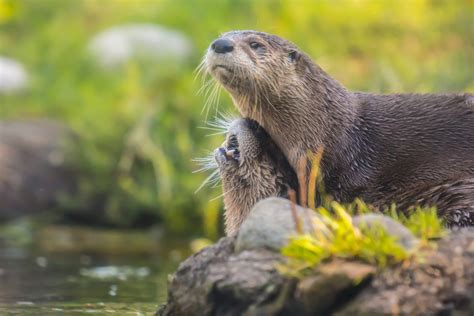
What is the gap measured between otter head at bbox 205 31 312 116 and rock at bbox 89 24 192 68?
7016mm

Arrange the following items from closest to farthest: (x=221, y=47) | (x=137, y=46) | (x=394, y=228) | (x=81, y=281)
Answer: (x=394, y=228)
(x=221, y=47)
(x=81, y=281)
(x=137, y=46)

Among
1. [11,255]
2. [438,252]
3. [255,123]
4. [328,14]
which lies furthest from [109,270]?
[328,14]

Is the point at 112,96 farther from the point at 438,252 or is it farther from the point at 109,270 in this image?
the point at 438,252

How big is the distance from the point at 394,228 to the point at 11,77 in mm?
9635

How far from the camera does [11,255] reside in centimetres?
882

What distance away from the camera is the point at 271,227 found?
4.28 metres

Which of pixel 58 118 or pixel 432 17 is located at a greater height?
pixel 432 17

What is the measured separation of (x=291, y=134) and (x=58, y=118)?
6.75 metres

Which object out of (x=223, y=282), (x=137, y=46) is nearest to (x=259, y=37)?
(x=223, y=282)

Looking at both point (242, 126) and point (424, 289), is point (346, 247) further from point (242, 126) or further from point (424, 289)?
point (242, 126)

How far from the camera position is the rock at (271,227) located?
13.9ft

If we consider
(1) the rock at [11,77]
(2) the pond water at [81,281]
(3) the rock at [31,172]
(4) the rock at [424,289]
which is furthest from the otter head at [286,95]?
(1) the rock at [11,77]

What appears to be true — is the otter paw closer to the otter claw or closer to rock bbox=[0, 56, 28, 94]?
the otter claw

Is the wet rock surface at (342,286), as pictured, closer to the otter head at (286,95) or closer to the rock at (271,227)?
the rock at (271,227)
